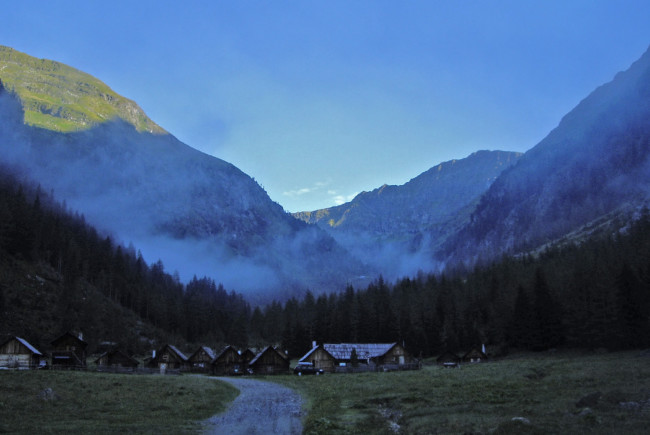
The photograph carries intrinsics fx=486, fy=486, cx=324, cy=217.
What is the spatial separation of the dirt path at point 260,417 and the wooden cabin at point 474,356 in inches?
2482

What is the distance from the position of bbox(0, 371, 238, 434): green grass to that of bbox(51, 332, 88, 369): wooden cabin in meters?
37.6

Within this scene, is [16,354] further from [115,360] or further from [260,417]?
[260,417]

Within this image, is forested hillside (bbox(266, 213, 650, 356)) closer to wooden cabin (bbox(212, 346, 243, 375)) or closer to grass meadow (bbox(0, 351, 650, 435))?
wooden cabin (bbox(212, 346, 243, 375))

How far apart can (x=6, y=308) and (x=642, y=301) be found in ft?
350

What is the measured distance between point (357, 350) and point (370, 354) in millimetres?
2800

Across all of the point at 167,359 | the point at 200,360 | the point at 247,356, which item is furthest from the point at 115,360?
the point at 247,356

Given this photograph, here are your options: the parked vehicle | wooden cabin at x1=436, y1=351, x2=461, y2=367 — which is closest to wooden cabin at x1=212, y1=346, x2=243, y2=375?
the parked vehicle

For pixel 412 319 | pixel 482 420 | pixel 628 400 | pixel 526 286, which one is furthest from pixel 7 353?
pixel 526 286

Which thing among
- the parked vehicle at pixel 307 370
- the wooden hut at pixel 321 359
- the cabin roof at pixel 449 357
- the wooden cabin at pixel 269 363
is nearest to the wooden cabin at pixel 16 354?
the wooden cabin at pixel 269 363

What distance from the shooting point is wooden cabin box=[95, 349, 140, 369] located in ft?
292

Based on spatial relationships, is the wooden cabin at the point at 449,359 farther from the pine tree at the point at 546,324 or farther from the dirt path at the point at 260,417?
the dirt path at the point at 260,417

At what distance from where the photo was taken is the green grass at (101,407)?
986 inches

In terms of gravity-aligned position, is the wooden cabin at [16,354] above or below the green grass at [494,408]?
above

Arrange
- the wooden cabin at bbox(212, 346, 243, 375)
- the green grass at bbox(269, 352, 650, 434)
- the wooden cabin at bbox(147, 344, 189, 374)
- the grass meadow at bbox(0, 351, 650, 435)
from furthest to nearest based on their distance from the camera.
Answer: the wooden cabin at bbox(212, 346, 243, 375) → the wooden cabin at bbox(147, 344, 189, 374) → the grass meadow at bbox(0, 351, 650, 435) → the green grass at bbox(269, 352, 650, 434)
